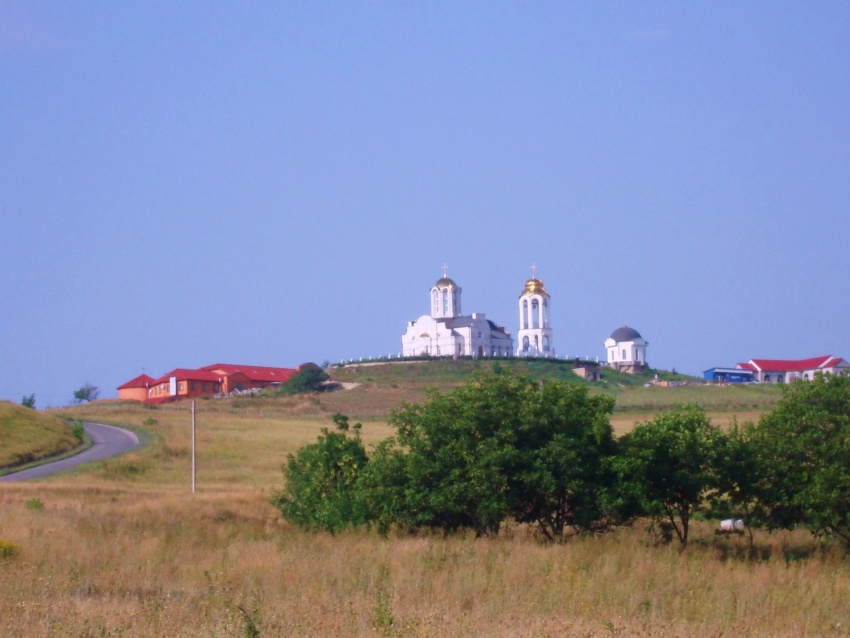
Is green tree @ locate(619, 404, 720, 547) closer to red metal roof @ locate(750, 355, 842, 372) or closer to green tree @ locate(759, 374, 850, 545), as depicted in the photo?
green tree @ locate(759, 374, 850, 545)

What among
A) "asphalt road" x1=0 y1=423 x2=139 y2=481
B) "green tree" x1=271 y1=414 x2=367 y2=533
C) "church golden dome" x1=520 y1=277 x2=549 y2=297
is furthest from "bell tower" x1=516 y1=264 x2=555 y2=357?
"green tree" x1=271 y1=414 x2=367 y2=533

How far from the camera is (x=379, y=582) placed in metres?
14.8

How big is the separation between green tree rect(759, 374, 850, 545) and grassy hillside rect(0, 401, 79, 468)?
36.7 meters

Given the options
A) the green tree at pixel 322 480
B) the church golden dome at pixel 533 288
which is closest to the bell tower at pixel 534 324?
the church golden dome at pixel 533 288

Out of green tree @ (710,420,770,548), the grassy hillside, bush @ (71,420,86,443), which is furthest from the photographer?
bush @ (71,420,86,443)

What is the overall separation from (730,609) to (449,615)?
153 inches

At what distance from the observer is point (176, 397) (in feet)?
383

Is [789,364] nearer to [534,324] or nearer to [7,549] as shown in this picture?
[534,324]

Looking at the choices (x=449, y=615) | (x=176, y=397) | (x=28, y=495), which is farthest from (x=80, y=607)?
(x=176, y=397)

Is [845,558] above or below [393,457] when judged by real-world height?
below

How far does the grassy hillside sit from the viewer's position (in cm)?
5134

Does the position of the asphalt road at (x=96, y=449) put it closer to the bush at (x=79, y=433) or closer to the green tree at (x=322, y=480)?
the bush at (x=79, y=433)

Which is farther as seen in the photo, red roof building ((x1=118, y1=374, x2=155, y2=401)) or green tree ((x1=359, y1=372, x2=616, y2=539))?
red roof building ((x1=118, y1=374, x2=155, y2=401))

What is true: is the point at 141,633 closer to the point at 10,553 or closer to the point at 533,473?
the point at 10,553
